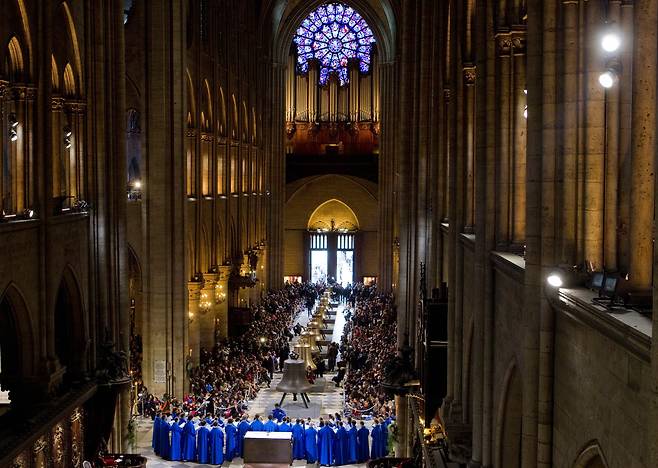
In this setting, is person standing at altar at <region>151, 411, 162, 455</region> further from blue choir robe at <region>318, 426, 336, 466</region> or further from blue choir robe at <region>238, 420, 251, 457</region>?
blue choir robe at <region>318, 426, 336, 466</region>

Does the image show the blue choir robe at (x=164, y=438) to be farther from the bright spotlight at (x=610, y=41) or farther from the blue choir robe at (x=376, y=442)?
the bright spotlight at (x=610, y=41)

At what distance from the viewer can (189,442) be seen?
23.2 meters

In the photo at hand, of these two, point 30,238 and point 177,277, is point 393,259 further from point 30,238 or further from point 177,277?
point 30,238

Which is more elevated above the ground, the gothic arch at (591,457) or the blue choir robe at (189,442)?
the gothic arch at (591,457)

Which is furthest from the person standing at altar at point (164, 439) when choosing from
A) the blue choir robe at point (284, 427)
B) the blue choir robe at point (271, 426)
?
the blue choir robe at point (284, 427)

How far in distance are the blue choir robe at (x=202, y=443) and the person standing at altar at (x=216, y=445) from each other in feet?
0.43

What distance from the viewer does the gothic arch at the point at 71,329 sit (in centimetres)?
1911

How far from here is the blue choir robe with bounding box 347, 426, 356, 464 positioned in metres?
23.8

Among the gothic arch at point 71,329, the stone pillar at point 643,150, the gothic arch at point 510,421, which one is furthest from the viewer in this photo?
the gothic arch at point 71,329

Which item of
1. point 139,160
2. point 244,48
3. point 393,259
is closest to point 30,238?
point 139,160

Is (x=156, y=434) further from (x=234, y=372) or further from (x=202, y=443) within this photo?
(x=234, y=372)

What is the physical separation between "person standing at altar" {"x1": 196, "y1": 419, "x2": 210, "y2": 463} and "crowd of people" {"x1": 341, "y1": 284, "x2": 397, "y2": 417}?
4.77 metres

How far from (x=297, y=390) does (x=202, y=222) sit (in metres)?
7.72

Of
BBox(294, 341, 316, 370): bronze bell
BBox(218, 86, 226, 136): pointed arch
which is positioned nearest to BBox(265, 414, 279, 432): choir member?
BBox(294, 341, 316, 370): bronze bell
